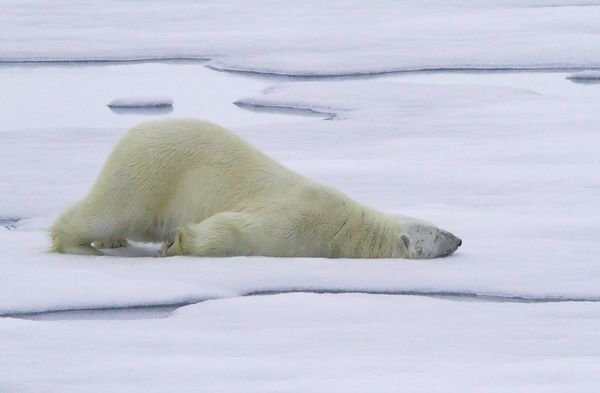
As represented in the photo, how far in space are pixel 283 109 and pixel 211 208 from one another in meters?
3.90

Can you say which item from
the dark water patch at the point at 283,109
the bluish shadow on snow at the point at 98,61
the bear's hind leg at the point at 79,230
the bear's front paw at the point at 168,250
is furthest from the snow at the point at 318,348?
the bluish shadow on snow at the point at 98,61

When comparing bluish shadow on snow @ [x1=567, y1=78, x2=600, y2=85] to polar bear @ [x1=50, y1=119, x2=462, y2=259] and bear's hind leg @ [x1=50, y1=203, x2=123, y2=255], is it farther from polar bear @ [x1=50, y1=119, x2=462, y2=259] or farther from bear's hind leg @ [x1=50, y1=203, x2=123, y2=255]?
bear's hind leg @ [x1=50, y1=203, x2=123, y2=255]

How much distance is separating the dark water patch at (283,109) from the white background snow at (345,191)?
0.07 feet

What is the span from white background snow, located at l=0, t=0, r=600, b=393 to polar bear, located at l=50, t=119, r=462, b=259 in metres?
0.10

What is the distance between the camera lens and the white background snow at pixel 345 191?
2930 mm

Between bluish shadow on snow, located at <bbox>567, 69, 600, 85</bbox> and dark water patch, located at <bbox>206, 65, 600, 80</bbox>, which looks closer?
bluish shadow on snow, located at <bbox>567, 69, 600, 85</bbox>

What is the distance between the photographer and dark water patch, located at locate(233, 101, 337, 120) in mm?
7875

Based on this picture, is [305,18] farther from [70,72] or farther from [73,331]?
[73,331]

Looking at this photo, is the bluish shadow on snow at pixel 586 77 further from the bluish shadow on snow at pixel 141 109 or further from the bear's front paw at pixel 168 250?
the bear's front paw at pixel 168 250

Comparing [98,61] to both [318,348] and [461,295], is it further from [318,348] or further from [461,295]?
[318,348]

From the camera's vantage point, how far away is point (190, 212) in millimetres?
4168

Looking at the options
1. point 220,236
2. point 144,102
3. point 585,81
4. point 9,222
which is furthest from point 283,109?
point 220,236

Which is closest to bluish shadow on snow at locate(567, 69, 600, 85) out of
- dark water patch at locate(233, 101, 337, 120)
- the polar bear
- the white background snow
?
the white background snow

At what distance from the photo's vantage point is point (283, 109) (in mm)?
8008
